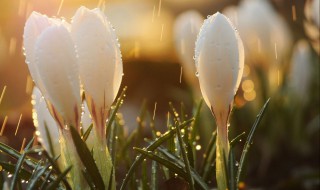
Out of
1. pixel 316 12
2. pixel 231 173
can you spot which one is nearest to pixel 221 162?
pixel 231 173

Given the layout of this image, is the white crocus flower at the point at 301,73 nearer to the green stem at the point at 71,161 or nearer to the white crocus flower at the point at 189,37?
the white crocus flower at the point at 189,37

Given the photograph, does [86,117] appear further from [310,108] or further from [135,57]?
[135,57]

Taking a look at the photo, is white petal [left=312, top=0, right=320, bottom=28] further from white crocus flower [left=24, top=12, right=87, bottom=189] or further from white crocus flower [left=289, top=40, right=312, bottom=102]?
white crocus flower [left=24, top=12, right=87, bottom=189]

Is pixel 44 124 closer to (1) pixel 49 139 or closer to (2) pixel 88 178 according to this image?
(1) pixel 49 139

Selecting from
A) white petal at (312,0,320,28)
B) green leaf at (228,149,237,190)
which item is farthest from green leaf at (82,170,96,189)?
white petal at (312,0,320,28)

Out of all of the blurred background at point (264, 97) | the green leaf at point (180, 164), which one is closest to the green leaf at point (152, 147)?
the green leaf at point (180, 164)

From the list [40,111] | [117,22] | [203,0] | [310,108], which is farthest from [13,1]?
[40,111]
